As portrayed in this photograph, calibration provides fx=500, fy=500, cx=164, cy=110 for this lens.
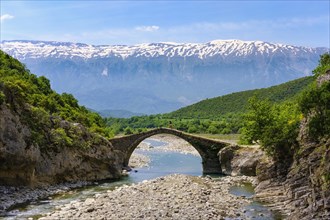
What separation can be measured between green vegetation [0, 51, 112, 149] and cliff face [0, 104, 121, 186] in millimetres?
449

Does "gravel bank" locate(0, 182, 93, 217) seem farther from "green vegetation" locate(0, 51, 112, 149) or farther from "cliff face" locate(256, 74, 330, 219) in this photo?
"cliff face" locate(256, 74, 330, 219)

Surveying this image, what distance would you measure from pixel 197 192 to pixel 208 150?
2582 cm

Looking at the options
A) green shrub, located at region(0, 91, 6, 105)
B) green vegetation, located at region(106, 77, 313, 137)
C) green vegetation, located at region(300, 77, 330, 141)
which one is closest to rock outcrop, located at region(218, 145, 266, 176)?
green vegetation, located at region(300, 77, 330, 141)

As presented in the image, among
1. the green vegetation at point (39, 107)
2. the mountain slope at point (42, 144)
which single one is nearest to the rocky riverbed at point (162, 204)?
the mountain slope at point (42, 144)

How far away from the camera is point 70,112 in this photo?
7581cm

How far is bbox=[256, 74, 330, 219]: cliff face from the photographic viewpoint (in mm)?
31513

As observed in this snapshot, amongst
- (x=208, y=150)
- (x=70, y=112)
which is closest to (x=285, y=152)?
(x=208, y=150)

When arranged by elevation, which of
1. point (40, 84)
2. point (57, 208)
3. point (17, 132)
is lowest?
point (57, 208)

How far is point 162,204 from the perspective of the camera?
41.4 m

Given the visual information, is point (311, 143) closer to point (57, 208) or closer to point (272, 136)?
point (272, 136)

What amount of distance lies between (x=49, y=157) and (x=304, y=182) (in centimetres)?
2769

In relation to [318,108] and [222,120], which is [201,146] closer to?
[318,108]

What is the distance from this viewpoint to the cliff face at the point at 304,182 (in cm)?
3151

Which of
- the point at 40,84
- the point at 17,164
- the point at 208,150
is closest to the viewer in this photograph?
the point at 17,164
